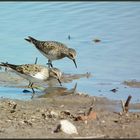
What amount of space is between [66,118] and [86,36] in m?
6.54

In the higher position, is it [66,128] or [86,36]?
[66,128]

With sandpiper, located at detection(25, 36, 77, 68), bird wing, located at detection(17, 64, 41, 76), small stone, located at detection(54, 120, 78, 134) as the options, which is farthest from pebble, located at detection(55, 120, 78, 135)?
sandpiper, located at detection(25, 36, 77, 68)

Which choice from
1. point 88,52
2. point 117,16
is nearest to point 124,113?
point 88,52

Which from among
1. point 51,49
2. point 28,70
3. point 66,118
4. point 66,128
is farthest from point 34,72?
point 66,128

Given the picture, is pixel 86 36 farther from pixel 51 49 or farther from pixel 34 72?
pixel 34 72

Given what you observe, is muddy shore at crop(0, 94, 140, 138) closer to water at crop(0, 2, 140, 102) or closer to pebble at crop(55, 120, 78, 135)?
pebble at crop(55, 120, 78, 135)

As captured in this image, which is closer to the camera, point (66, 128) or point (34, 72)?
point (66, 128)

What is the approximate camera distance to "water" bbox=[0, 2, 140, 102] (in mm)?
12125

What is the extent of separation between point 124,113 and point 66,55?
14.3 ft

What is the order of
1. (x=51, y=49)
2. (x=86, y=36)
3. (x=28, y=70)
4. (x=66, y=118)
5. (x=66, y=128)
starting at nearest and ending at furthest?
1. (x=66, y=128)
2. (x=66, y=118)
3. (x=28, y=70)
4. (x=51, y=49)
5. (x=86, y=36)

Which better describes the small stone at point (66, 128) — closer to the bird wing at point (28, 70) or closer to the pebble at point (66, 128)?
the pebble at point (66, 128)

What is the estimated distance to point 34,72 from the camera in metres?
11.6

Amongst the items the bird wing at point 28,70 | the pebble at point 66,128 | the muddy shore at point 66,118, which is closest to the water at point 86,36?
the bird wing at point 28,70

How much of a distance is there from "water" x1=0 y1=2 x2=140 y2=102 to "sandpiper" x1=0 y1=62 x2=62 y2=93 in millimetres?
371
